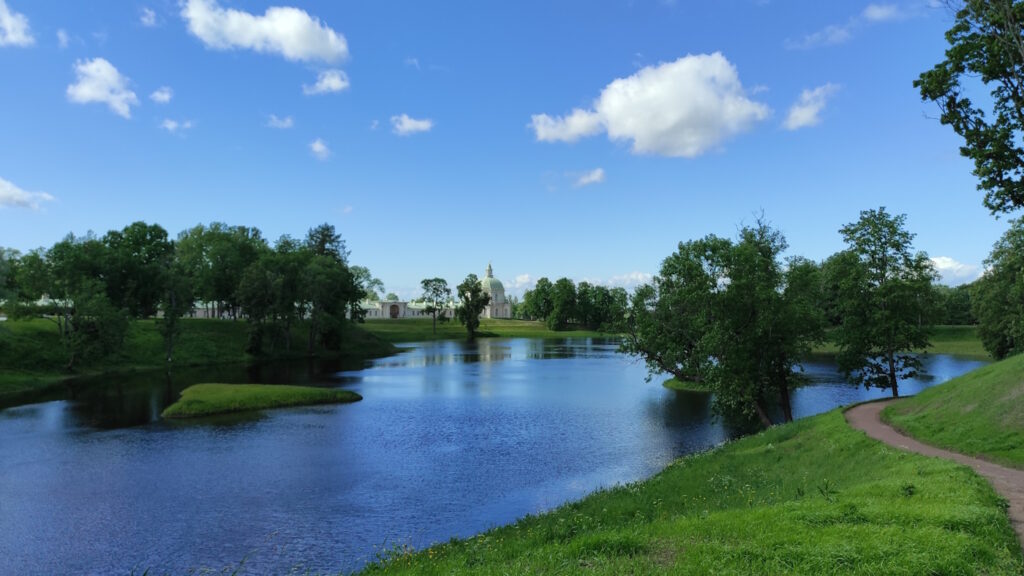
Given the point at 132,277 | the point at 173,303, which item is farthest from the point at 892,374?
Answer: the point at 132,277

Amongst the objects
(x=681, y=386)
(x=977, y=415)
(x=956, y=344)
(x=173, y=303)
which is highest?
(x=173, y=303)

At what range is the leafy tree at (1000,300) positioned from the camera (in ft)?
215

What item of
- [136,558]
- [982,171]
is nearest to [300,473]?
[136,558]

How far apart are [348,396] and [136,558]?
34.9 m

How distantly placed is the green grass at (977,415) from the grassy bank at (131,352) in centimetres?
6620

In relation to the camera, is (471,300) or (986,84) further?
(471,300)

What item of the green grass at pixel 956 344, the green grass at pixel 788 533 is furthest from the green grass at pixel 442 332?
the green grass at pixel 788 533

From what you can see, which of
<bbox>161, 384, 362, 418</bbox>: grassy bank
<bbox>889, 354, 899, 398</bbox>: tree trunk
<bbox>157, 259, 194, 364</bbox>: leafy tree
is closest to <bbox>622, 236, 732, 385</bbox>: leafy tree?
<bbox>889, 354, 899, 398</bbox>: tree trunk

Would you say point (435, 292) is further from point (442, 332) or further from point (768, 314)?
point (768, 314)

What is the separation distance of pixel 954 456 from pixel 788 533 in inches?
525

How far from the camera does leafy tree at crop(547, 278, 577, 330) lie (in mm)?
192375

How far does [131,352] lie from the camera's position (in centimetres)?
7769

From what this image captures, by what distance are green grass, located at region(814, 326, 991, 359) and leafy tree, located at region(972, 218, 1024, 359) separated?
68.3ft

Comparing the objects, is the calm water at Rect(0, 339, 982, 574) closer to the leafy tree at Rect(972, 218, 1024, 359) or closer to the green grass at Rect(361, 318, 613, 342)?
the leafy tree at Rect(972, 218, 1024, 359)
